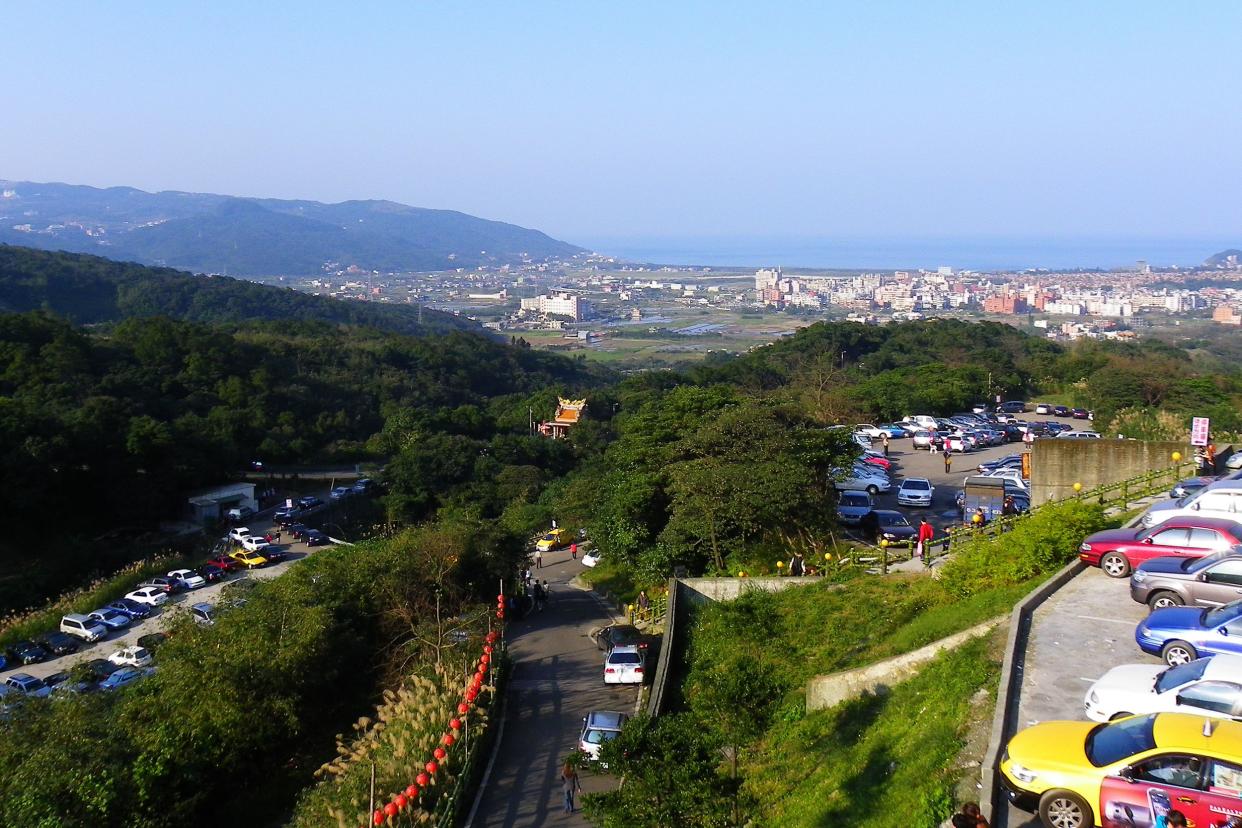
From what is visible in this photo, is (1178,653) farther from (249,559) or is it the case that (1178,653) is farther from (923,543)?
(249,559)

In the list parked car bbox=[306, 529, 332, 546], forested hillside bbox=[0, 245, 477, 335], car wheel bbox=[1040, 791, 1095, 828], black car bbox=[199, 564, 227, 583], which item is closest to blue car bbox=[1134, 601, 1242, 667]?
car wheel bbox=[1040, 791, 1095, 828]

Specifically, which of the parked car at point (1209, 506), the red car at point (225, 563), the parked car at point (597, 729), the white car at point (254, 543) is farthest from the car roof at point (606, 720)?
the white car at point (254, 543)

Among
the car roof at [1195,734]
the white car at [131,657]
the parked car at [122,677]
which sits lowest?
the white car at [131,657]

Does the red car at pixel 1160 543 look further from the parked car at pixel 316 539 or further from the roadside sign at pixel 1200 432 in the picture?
the parked car at pixel 316 539

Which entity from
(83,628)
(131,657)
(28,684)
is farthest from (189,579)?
(28,684)

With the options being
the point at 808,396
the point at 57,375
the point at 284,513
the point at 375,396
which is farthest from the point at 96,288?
the point at 808,396
